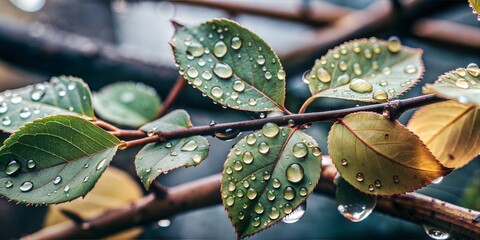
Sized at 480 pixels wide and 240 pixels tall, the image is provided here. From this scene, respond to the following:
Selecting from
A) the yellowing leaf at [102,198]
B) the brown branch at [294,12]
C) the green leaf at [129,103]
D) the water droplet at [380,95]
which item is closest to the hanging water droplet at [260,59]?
the water droplet at [380,95]

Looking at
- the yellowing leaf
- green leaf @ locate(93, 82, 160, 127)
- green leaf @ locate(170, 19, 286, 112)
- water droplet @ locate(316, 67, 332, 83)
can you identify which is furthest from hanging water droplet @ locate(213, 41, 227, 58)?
the yellowing leaf

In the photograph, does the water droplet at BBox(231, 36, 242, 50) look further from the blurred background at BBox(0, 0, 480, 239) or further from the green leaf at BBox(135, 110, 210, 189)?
the blurred background at BBox(0, 0, 480, 239)

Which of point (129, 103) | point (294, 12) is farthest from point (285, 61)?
point (129, 103)

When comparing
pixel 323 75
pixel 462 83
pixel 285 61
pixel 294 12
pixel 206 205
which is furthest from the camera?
pixel 294 12

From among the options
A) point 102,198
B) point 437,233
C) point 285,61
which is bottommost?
point 102,198

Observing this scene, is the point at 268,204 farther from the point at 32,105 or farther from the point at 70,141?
the point at 32,105

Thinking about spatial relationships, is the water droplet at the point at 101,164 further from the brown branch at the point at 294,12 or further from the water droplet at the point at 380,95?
the brown branch at the point at 294,12

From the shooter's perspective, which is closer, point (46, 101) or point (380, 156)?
point (380, 156)

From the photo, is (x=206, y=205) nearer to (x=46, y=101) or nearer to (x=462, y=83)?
(x=46, y=101)
